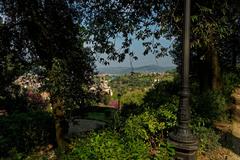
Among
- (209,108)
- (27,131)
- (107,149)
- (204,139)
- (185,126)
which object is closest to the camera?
(107,149)

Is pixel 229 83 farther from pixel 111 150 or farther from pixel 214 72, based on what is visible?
pixel 111 150

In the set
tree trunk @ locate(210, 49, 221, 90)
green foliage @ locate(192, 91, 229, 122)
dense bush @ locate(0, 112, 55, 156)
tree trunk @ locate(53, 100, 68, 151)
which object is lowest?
dense bush @ locate(0, 112, 55, 156)

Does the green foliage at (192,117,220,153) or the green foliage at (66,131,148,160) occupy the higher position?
the green foliage at (66,131,148,160)

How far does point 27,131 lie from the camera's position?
19703 millimetres

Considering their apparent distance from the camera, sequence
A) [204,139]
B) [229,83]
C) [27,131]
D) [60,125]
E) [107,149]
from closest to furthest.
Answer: [107,149] < [204,139] < [60,125] < [27,131] < [229,83]

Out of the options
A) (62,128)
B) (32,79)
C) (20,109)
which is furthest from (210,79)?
(20,109)

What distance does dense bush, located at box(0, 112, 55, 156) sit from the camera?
19.1 metres

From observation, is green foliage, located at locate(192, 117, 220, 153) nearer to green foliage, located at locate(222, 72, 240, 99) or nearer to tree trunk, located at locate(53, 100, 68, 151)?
tree trunk, located at locate(53, 100, 68, 151)

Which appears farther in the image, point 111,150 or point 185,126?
point 185,126

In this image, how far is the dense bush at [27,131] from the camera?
62.7 feet

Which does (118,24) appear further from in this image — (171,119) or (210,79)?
(210,79)

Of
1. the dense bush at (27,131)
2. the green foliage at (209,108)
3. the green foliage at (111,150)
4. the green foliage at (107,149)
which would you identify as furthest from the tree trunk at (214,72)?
the green foliage at (107,149)

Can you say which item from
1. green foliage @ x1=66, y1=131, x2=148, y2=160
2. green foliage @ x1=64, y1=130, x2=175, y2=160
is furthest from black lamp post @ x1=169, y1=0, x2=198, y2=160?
green foliage @ x1=66, y1=131, x2=148, y2=160

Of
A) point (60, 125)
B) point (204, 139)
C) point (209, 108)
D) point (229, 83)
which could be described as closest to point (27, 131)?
point (60, 125)
